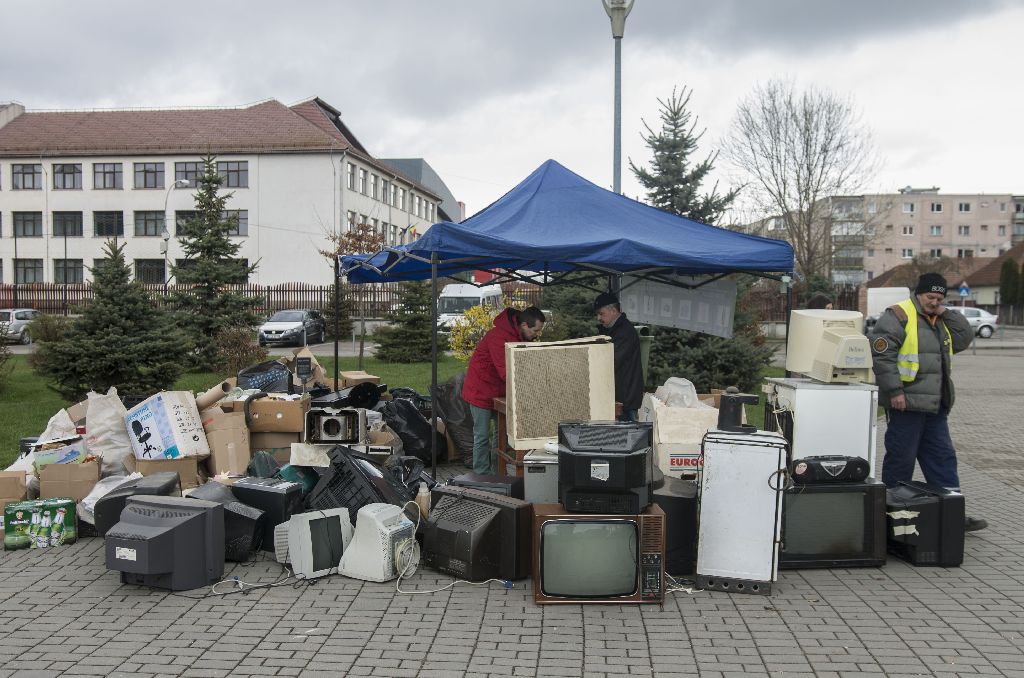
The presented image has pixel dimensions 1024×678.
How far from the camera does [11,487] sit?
672 centimetres

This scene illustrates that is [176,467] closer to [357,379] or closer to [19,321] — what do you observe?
[357,379]

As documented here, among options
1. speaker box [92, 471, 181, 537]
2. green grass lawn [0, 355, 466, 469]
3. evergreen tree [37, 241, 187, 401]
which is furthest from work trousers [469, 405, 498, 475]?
evergreen tree [37, 241, 187, 401]

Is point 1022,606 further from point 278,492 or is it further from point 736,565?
point 278,492

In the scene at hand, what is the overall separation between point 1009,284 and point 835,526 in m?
65.8

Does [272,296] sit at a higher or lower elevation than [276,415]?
higher

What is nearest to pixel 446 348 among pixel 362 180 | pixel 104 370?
pixel 104 370

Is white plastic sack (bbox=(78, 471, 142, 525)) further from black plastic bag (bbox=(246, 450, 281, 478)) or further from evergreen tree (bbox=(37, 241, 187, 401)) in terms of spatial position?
evergreen tree (bbox=(37, 241, 187, 401))

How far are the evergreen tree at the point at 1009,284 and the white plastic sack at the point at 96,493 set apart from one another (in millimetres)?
67294

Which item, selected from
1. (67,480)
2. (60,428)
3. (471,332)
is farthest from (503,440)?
(471,332)

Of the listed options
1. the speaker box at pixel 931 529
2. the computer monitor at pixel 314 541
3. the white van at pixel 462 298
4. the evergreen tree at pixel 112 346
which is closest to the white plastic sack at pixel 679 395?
the speaker box at pixel 931 529

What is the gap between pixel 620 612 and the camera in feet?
16.4

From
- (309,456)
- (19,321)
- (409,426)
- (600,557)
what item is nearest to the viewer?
(600,557)

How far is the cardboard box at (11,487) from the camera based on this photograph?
6.71m

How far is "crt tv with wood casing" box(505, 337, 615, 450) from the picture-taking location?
6625 mm
